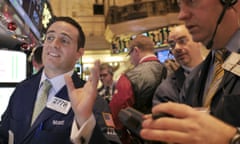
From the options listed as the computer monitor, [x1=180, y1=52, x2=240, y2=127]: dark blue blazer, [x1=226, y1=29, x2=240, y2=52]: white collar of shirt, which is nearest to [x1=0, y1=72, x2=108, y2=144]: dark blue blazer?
[x1=180, y1=52, x2=240, y2=127]: dark blue blazer

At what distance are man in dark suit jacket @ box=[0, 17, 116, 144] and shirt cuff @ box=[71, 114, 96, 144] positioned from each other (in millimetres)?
93

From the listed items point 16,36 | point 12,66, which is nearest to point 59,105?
point 12,66

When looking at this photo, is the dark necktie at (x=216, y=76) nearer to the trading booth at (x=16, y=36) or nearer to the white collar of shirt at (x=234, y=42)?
the white collar of shirt at (x=234, y=42)

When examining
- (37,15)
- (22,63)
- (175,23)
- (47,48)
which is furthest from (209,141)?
(175,23)

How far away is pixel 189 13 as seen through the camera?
1.03m

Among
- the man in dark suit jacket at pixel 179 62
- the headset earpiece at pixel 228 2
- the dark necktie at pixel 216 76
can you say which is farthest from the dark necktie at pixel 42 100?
the headset earpiece at pixel 228 2

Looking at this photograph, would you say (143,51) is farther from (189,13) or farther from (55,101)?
(189,13)

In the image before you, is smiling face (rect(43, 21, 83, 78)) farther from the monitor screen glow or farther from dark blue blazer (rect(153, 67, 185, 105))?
the monitor screen glow

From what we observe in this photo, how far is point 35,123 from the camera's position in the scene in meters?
1.46

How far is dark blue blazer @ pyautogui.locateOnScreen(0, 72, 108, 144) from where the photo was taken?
141 cm

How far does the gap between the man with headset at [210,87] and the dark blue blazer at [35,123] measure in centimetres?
52

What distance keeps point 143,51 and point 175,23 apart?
231 inches

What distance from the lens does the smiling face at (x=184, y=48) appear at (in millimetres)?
2139

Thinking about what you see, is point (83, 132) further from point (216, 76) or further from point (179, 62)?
point (179, 62)
